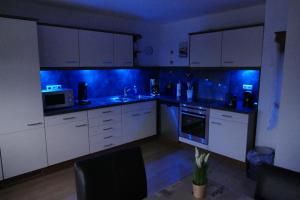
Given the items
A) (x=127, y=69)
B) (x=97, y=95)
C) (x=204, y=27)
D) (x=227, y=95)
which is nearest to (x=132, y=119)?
(x=97, y=95)

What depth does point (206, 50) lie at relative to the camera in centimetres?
363

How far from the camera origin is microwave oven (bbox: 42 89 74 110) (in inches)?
118

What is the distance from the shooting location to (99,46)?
3.59 metres

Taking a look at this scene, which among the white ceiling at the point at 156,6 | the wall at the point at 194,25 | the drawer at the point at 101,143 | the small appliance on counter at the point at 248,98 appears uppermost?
the white ceiling at the point at 156,6

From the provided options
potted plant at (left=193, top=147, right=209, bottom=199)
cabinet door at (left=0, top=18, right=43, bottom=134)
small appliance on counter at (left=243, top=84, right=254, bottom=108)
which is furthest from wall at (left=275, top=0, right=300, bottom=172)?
cabinet door at (left=0, top=18, right=43, bottom=134)

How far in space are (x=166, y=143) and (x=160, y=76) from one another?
5.02 ft

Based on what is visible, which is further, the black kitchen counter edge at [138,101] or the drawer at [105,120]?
the drawer at [105,120]

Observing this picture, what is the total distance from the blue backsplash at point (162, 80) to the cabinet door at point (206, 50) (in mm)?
274

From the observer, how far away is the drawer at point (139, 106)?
12.4 ft

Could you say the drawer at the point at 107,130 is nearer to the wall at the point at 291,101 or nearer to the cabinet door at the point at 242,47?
the cabinet door at the point at 242,47

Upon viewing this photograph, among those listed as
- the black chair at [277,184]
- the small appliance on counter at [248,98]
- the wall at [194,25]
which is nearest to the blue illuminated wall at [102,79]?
the wall at [194,25]

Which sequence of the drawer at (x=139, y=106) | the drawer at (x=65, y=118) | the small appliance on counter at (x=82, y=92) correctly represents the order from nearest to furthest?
the drawer at (x=65, y=118) < the small appliance on counter at (x=82, y=92) < the drawer at (x=139, y=106)

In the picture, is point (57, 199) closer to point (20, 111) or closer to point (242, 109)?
point (20, 111)

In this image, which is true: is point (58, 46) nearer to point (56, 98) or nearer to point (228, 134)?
point (56, 98)
